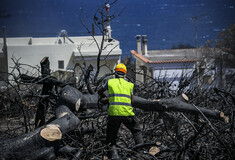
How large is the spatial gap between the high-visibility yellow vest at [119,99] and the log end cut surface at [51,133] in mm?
1035

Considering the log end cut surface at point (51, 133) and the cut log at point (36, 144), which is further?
the log end cut surface at point (51, 133)

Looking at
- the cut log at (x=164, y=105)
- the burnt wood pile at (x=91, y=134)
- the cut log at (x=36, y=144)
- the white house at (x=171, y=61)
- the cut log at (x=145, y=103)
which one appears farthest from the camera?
the white house at (x=171, y=61)

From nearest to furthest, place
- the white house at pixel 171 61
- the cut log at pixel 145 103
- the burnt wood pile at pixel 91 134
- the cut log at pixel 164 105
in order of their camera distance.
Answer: the burnt wood pile at pixel 91 134 → the cut log at pixel 145 103 → the cut log at pixel 164 105 → the white house at pixel 171 61

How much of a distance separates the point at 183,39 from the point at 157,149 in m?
43.5

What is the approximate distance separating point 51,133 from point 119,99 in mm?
1260

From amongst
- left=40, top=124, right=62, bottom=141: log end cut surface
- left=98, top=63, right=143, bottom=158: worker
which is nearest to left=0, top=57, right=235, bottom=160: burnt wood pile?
left=40, top=124, right=62, bottom=141: log end cut surface

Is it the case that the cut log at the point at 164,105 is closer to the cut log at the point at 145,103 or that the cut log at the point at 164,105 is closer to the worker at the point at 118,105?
the cut log at the point at 145,103

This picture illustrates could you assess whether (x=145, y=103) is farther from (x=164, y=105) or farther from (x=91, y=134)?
(x=91, y=134)

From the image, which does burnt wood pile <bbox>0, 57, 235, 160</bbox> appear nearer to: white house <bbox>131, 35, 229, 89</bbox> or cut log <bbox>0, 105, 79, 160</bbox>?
cut log <bbox>0, 105, 79, 160</bbox>

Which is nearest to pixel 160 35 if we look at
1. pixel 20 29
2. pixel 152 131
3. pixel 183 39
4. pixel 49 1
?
pixel 183 39

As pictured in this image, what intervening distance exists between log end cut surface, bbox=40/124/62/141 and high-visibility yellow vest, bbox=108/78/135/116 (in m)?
1.03

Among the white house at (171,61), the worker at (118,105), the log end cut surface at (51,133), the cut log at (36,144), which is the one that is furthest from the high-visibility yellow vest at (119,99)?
the white house at (171,61)

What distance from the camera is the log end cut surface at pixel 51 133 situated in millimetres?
4180

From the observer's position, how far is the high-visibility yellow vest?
16.2 ft
